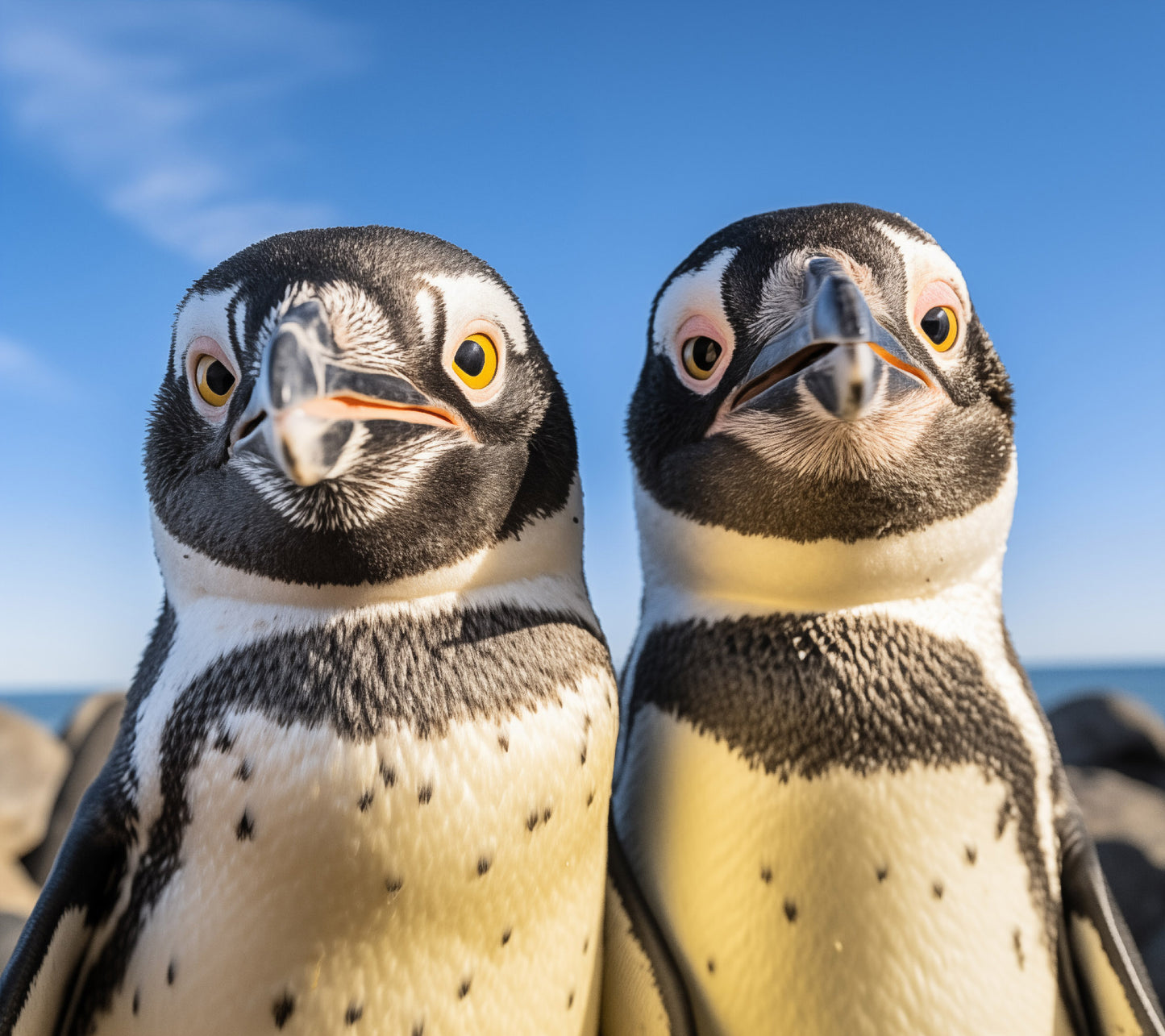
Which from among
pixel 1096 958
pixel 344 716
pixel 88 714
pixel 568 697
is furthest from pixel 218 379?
pixel 88 714

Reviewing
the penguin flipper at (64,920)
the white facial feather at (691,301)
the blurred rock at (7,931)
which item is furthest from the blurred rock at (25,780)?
the white facial feather at (691,301)

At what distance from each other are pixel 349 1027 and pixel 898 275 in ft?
4.73

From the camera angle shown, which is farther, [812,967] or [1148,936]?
[1148,936]

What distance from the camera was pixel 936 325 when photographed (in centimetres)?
175

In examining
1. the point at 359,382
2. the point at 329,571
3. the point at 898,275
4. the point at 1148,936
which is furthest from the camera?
the point at 1148,936

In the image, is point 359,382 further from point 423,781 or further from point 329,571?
point 423,781

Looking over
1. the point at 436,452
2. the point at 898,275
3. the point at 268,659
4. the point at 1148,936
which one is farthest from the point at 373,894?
the point at 1148,936

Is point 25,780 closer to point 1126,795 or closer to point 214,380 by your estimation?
point 214,380

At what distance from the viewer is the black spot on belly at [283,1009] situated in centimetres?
131

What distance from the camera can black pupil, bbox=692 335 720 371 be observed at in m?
1.78

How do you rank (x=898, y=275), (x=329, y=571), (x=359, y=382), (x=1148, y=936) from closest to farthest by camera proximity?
(x=359, y=382) → (x=329, y=571) → (x=898, y=275) → (x=1148, y=936)

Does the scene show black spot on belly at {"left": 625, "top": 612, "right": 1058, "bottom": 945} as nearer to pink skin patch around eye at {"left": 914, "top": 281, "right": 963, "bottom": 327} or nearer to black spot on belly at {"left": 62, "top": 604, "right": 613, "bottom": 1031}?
black spot on belly at {"left": 62, "top": 604, "right": 613, "bottom": 1031}

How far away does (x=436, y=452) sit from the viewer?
4.53 feet

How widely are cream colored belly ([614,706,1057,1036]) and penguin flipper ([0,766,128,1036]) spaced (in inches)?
36.2
